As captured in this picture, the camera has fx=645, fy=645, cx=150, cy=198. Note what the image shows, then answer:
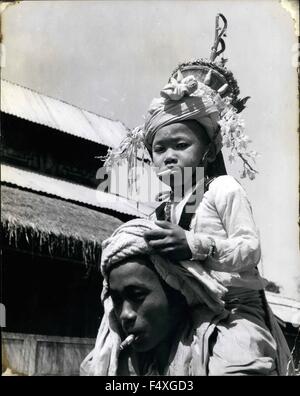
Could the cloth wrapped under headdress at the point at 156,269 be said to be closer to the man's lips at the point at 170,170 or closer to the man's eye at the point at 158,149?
the man's lips at the point at 170,170

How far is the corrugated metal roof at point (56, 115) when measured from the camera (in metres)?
12.9

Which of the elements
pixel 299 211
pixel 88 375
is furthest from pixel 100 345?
pixel 299 211

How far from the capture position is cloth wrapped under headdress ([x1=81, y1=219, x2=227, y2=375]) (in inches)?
105

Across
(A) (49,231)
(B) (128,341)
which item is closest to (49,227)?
(A) (49,231)

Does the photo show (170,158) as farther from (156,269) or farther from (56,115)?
(56,115)

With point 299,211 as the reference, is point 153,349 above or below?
below

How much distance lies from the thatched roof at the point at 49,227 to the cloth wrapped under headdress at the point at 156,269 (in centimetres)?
579

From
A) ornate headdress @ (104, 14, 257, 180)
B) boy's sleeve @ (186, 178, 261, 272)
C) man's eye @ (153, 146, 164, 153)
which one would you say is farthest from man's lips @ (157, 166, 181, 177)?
Answer: boy's sleeve @ (186, 178, 261, 272)

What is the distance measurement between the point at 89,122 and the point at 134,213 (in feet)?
10.8

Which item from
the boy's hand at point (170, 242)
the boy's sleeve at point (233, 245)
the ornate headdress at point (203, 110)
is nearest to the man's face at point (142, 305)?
the boy's hand at point (170, 242)

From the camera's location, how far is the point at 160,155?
3.04 m

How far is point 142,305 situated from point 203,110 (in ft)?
3.16

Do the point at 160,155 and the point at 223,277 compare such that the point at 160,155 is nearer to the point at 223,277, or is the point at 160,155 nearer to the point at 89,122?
the point at 223,277

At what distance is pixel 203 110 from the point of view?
301 centimetres
